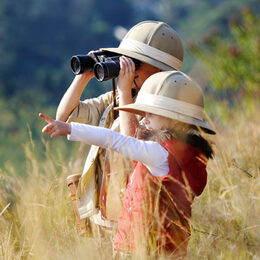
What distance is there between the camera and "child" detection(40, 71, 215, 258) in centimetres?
176

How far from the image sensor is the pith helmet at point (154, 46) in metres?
2.10

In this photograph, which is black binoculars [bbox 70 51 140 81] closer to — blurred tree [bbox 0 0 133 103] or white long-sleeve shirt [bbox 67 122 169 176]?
white long-sleeve shirt [bbox 67 122 169 176]

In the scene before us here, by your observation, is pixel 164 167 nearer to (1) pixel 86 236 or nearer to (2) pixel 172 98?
(2) pixel 172 98

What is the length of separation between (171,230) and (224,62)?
5675 millimetres

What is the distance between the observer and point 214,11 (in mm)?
47625

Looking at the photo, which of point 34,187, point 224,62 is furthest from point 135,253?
point 224,62

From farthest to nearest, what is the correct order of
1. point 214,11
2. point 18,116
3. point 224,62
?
point 214,11 < point 18,116 < point 224,62

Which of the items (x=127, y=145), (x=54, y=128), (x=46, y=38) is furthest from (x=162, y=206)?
(x=46, y=38)

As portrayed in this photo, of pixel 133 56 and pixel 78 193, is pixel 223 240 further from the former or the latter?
pixel 133 56

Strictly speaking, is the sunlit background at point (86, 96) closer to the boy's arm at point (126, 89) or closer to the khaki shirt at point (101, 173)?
the khaki shirt at point (101, 173)

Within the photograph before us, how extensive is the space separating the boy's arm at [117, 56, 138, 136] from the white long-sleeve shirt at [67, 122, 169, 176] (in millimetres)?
273

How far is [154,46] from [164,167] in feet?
2.02

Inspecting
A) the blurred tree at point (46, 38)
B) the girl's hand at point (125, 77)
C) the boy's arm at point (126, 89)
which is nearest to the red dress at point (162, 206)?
the boy's arm at point (126, 89)

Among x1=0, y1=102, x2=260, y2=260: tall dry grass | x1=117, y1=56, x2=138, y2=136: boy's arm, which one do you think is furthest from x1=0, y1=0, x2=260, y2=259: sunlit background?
x1=117, y1=56, x2=138, y2=136: boy's arm
